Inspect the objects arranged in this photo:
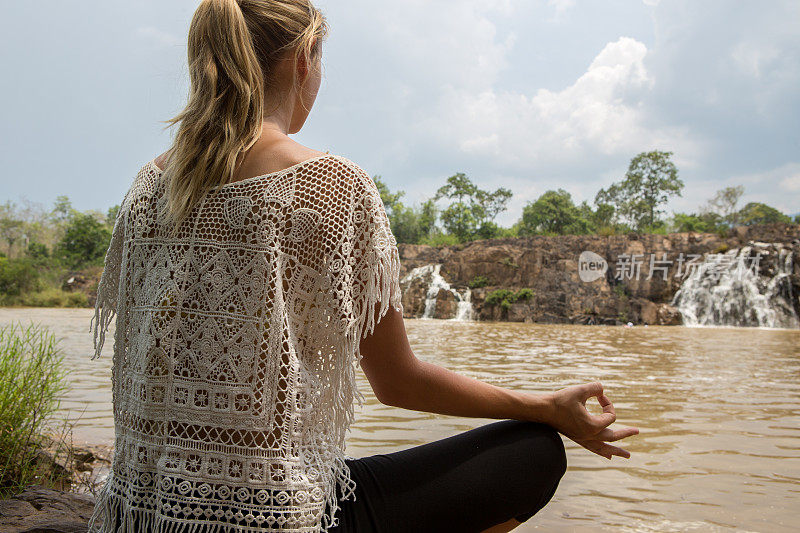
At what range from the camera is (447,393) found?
1.13 meters

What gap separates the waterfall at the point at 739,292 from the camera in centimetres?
2036

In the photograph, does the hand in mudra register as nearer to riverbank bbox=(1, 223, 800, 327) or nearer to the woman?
the woman

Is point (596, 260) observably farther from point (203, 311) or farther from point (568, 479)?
point (203, 311)

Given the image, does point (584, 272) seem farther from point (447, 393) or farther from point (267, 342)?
point (267, 342)

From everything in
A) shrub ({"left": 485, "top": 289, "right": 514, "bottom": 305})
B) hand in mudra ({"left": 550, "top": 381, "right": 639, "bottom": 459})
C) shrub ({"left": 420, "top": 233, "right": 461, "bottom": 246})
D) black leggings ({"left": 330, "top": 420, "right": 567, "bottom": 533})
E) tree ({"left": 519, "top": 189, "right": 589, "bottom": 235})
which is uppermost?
tree ({"left": 519, "top": 189, "right": 589, "bottom": 235})

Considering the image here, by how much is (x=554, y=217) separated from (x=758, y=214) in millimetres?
15315

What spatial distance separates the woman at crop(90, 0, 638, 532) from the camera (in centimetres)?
93

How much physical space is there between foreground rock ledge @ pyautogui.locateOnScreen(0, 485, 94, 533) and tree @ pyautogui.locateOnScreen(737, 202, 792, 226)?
171 feet

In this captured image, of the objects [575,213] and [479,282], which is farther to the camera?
[575,213]

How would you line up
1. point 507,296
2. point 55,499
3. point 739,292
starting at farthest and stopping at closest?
point 507,296 < point 739,292 < point 55,499

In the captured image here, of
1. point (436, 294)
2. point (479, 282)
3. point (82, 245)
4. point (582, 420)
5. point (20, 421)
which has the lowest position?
point (20, 421)

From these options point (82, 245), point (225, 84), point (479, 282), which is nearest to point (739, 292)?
point (479, 282)

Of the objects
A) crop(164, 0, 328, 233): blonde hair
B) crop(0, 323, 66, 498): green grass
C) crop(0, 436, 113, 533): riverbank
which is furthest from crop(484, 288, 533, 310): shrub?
crop(164, 0, 328, 233): blonde hair

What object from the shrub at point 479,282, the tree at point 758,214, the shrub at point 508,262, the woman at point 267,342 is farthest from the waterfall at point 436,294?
the tree at point 758,214
